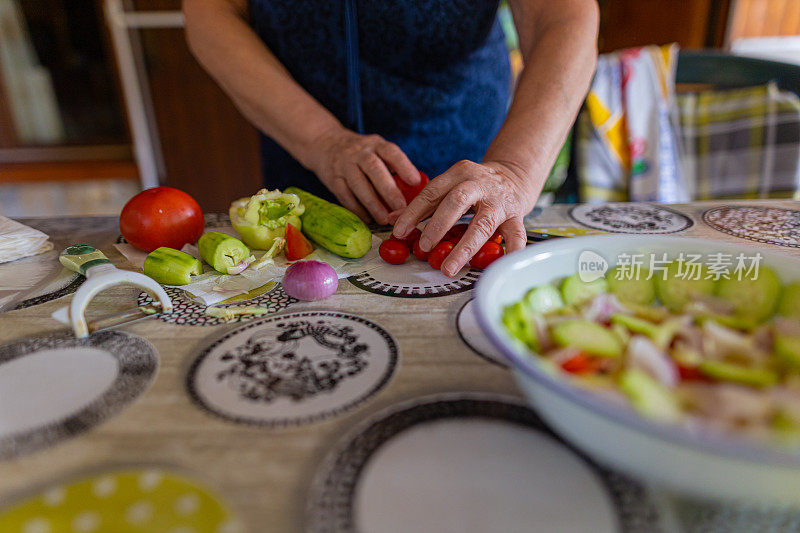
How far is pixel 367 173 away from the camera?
0.88m

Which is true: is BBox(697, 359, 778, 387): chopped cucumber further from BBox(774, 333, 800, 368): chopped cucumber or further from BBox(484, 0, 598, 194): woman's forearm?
BBox(484, 0, 598, 194): woman's forearm

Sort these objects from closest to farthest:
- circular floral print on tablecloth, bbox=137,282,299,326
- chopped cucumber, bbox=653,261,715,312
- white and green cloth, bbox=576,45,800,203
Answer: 1. chopped cucumber, bbox=653,261,715,312
2. circular floral print on tablecloth, bbox=137,282,299,326
3. white and green cloth, bbox=576,45,800,203

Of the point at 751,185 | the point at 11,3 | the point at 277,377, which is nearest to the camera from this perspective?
the point at 277,377

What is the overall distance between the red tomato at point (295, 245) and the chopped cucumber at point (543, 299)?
427 millimetres

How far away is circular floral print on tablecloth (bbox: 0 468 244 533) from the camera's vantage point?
33 centimetres

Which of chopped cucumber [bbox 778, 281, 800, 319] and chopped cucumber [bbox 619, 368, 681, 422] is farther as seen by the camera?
chopped cucumber [bbox 778, 281, 800, 319]

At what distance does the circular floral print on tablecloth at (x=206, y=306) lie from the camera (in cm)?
60

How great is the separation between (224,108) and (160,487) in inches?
120

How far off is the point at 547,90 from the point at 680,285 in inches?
22.3

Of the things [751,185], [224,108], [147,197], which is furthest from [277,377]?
[224,108]

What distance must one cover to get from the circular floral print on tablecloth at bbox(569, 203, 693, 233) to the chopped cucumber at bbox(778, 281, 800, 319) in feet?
1.43

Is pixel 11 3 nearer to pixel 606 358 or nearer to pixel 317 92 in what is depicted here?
pixel 317 92

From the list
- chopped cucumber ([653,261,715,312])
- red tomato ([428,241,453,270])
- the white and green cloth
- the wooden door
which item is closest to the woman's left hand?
red tomato ([428,241,453,270])

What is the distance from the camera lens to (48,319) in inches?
24.4
